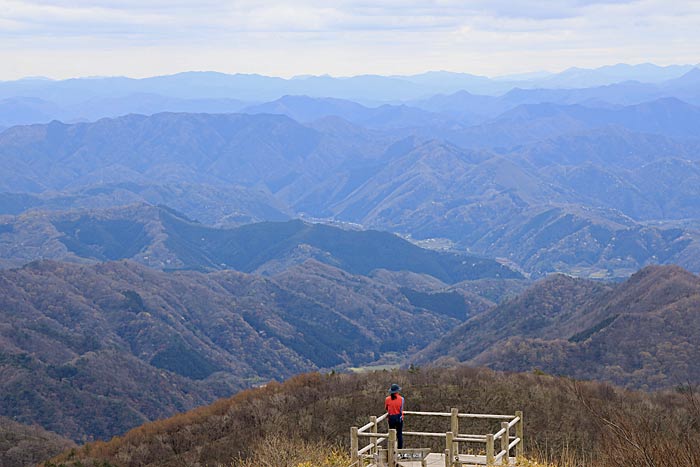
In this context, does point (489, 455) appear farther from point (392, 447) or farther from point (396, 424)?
point (396, 424)

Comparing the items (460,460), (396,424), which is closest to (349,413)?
(396,424)

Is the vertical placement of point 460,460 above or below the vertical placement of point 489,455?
below

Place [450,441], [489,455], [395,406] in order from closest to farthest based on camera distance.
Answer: [450,441]
[489,455]
[395,406]

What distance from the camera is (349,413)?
208ft

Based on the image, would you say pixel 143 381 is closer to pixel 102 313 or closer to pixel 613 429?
pixel 102 313

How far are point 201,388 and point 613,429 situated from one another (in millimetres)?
133531

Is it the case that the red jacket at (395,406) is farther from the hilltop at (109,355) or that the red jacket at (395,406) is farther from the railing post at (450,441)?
the hilltop at (109,355)

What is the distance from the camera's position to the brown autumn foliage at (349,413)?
55875 millimetres

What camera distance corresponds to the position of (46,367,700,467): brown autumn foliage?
55875 millimetres

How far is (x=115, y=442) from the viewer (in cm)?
7106

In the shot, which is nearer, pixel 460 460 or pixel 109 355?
pixel 460 460

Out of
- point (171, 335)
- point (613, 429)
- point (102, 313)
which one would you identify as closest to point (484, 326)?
point (171, 335)

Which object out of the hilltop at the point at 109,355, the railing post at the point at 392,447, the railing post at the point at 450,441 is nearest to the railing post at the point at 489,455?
the railing post at the point at 450,441

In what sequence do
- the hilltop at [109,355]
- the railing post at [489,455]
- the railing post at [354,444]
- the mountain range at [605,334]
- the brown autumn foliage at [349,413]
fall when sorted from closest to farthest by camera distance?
the railing post at [489,455]
the railing post at [354,444]
the brown autumn foliage at [349,413]
the mountain range at [605,334]
the hilltop at [109,355]
